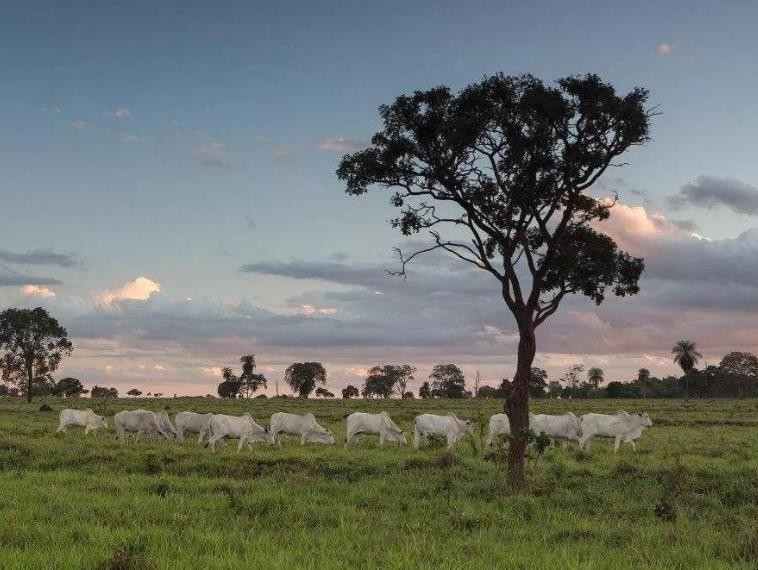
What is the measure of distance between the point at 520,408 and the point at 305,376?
418 ft

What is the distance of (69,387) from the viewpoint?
483ft

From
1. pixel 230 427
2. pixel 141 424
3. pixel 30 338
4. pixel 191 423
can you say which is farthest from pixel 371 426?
pixel 30 338

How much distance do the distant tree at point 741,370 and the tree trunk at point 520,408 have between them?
152910mm

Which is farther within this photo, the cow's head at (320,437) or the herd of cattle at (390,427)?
the cow's head at (320,437)

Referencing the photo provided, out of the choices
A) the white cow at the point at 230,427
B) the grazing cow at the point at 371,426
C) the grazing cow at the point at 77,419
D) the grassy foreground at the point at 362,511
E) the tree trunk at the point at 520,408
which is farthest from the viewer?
the grazing cow at the point at 77,419

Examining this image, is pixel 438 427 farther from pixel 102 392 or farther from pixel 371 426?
pixel 102 392

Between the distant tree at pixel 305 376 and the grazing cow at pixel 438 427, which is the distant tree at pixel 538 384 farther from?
the grazing cow at pixel 438 427

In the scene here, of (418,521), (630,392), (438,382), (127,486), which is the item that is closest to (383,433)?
(127,486)

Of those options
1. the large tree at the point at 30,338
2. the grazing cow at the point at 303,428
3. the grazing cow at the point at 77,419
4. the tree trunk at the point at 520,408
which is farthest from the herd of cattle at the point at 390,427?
the large tree at the point at 30,338

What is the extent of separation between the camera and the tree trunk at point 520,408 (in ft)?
56.6

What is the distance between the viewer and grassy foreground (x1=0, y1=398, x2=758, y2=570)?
32.3ft

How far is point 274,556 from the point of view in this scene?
9.62 metres

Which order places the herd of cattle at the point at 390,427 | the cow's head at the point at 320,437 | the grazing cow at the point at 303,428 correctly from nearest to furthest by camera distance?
the herd of cattle at the point at 390,427 → the cow's head at the point at 320,437 → the grazing cow at the point at 303,428

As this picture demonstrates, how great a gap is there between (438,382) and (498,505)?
150346mm
